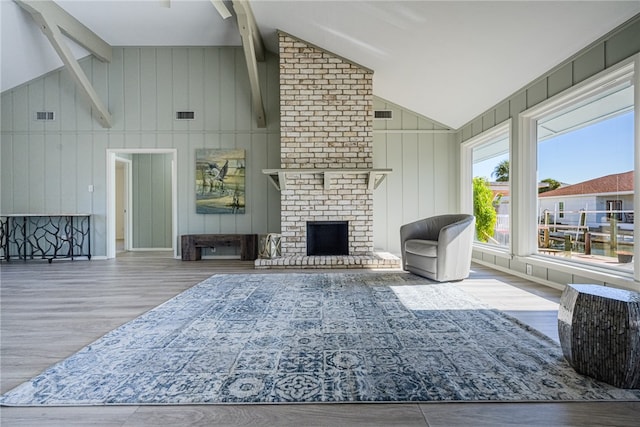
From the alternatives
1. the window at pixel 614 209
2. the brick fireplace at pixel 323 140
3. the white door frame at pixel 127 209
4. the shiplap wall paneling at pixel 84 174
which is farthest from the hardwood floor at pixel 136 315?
the white door frame at pixel 127 209

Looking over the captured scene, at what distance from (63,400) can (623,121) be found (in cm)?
442

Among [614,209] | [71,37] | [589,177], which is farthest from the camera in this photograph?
[71,37]

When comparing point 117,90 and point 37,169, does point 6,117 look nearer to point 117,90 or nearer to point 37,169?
point 37,169

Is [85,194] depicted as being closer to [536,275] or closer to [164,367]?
[164,367]

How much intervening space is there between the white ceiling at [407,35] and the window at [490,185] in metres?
0.51

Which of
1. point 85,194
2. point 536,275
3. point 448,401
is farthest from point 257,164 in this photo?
point 448,401

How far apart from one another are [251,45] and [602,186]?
468 centimetres

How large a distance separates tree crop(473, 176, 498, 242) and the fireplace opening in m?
2.28

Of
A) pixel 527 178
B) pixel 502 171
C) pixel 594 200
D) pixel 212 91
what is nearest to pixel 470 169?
pixel 502 171

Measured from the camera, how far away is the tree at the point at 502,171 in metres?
5.20

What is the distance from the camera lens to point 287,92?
5.70m

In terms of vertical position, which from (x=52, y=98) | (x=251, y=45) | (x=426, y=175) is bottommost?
(x=426, y=175)

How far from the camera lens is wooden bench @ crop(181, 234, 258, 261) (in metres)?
6.29

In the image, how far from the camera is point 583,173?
3662 mm
